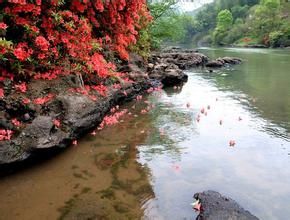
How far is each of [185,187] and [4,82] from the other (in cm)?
425

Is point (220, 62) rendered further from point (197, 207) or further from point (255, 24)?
point (255, 24)

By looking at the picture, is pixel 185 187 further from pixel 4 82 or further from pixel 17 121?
pixel 4 82

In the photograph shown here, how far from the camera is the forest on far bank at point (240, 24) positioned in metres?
26.4

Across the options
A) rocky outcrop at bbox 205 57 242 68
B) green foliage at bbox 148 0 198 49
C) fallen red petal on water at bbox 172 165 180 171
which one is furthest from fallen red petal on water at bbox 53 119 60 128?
rocky outcrop at bbox 205 57 242 68

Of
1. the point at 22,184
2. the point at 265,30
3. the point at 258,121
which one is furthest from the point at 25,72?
the point at 265,30

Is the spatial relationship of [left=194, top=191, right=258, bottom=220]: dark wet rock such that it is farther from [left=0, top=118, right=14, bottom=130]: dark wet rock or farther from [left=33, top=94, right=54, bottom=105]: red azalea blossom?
[left=33, top=94, right=54, bottom=105]: red azalea blossom

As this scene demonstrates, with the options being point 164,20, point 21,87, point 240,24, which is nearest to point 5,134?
point 21,87

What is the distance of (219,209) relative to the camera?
17.1 ft

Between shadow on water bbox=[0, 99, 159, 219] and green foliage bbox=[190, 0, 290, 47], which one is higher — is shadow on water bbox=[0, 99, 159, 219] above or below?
above

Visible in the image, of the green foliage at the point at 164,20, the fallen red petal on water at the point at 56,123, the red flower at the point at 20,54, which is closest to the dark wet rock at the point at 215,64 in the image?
the green foliage at the point at 164,20

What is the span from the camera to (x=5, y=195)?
5.83m

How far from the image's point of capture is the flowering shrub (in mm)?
7488

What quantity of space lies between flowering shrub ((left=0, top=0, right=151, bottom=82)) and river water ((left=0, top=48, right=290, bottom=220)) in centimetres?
192

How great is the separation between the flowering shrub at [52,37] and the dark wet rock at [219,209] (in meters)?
4.49
